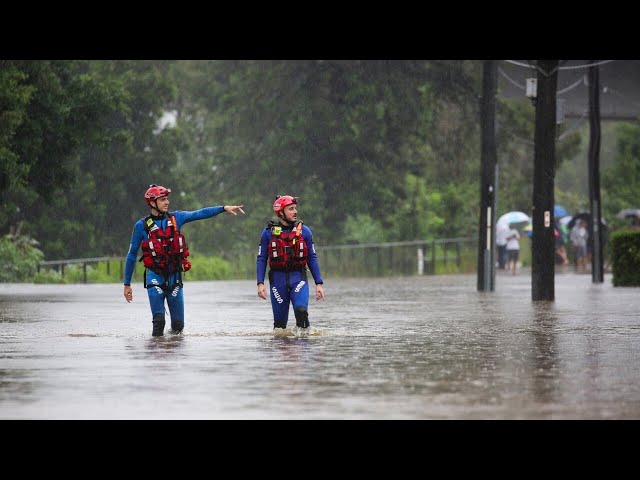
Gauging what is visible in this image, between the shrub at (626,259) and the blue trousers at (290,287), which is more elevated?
the shrub at (626,259)

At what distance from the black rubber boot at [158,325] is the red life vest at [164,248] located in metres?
0.63

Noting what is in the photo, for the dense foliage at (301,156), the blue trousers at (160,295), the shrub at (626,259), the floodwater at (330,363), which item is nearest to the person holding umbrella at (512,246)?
the dense foliage at (301,156)

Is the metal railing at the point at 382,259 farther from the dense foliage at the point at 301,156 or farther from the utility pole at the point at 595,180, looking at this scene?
the utility pole at the point at 595,180

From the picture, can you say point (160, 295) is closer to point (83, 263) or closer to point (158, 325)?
point (158, 325)

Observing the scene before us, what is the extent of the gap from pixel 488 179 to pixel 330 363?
22.9 m

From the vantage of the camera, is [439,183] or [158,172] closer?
[158,172]

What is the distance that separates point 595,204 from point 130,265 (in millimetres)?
24727

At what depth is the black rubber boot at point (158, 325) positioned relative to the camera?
21.5m

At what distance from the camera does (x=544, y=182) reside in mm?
33531

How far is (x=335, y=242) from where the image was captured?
64.4 meters
